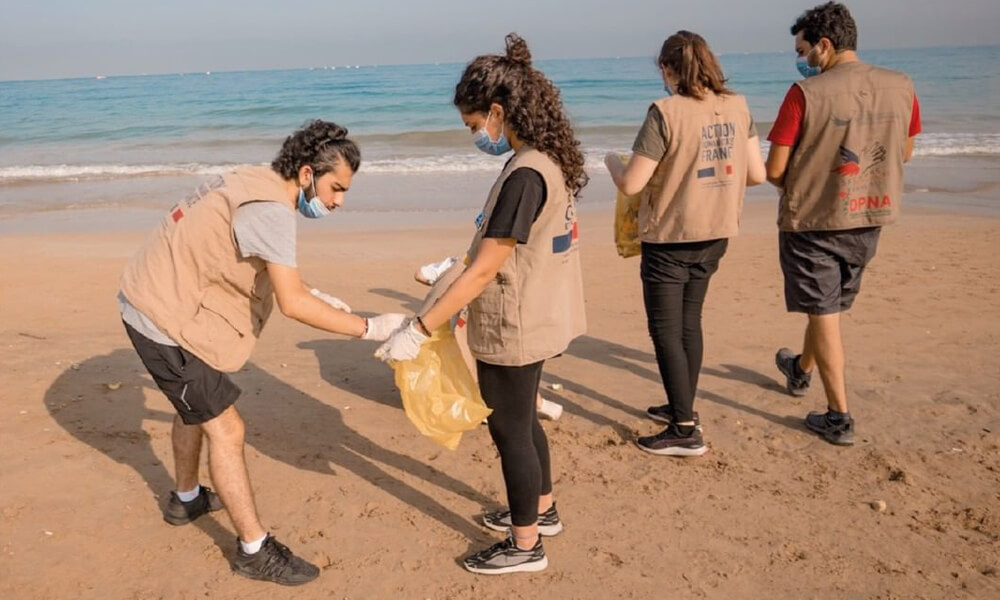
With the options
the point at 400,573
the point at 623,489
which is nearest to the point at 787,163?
the point at 623,489

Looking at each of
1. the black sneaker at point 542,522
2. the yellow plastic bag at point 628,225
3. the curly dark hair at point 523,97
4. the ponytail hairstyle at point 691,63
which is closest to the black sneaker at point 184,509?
the black sneaker at point 542,522

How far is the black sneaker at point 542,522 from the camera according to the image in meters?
3.29

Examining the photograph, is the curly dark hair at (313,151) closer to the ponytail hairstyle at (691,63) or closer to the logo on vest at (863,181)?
the ponytail hairstyle at (691,63)

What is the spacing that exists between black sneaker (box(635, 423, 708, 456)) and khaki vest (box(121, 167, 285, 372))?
2.02 meters

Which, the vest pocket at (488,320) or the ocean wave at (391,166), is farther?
the ocean wave at (391,166)

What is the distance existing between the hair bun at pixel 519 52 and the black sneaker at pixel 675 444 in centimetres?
205

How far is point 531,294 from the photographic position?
8.97 ft

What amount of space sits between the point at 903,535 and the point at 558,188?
6.43 feet

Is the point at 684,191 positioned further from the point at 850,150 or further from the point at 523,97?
the point at 523,97

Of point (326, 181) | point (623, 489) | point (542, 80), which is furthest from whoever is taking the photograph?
point (623, 489)

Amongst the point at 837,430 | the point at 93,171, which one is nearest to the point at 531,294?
the point at 837,430

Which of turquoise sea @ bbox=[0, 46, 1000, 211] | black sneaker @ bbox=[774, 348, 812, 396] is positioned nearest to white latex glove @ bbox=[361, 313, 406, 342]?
black sneaker @ bbox=[774, 348, 812, 396]

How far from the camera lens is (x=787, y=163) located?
3965mm

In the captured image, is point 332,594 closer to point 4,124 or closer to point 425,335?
point 425,335
